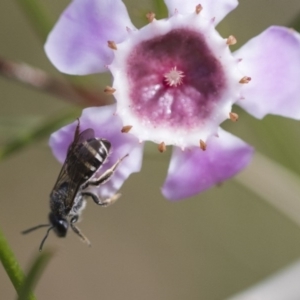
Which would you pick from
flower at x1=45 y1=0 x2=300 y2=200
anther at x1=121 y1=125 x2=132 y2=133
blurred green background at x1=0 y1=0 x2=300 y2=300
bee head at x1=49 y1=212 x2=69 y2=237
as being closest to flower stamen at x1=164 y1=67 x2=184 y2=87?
flower at x1=45 y1=0 x2=300 y2=200

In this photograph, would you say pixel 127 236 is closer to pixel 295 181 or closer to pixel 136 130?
pixel 295 181

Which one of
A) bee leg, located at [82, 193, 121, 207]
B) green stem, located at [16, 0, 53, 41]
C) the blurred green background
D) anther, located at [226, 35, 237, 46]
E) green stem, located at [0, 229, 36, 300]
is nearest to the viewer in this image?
green stem, located at [0, 229, 36, 300]

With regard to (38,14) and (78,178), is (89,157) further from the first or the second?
(38,14)

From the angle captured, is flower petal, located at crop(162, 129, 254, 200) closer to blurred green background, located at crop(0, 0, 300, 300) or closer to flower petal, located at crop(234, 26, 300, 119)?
flower petal, located at crop(234, 26, 300, 119)

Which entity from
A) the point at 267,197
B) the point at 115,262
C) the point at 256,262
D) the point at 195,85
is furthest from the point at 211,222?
the point at 195,85

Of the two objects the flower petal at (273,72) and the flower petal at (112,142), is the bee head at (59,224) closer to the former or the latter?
the flower petal at (112,142)

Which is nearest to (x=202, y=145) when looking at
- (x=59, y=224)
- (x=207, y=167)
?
(x=207, y=167)
